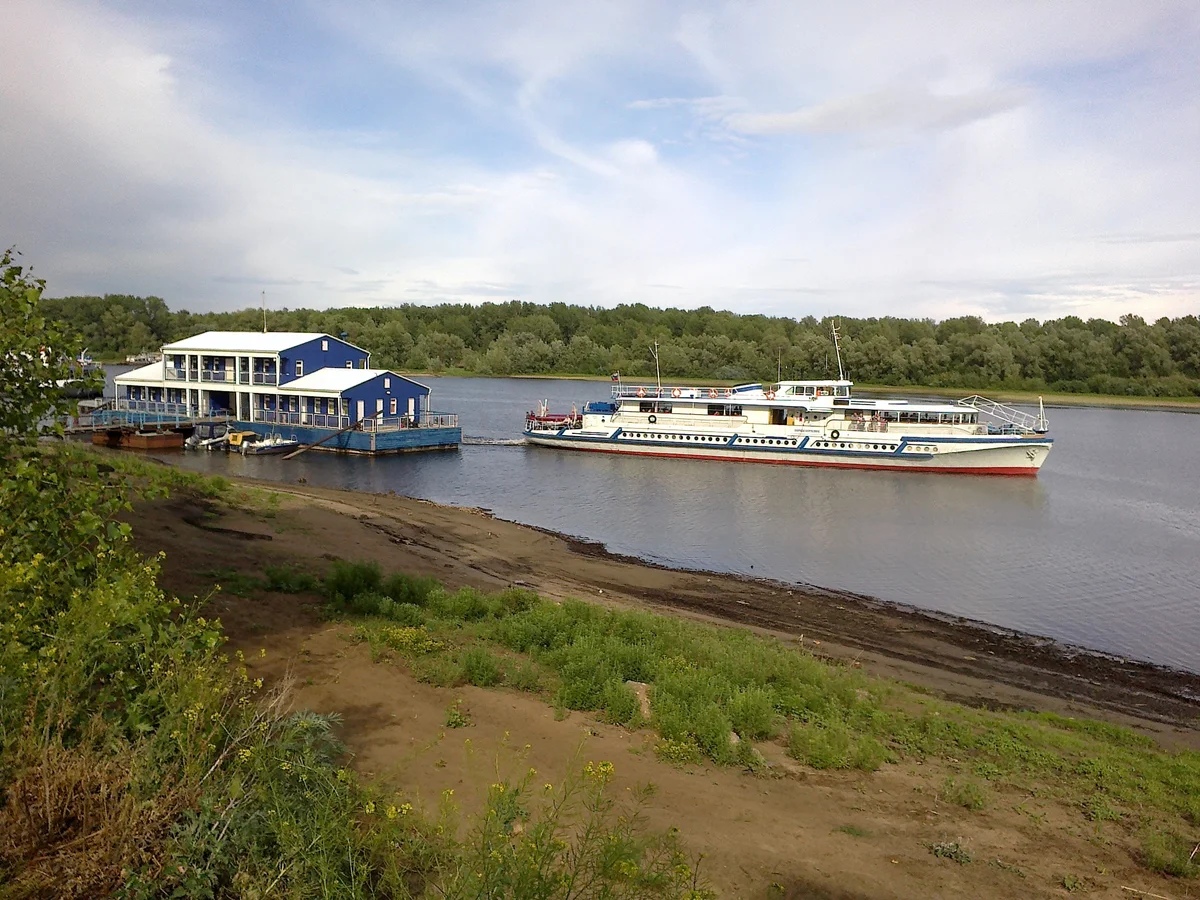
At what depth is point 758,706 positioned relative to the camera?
32.9 feet

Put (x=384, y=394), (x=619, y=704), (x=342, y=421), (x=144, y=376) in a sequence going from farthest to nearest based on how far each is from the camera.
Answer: (x=144, y=376) → (x=384, y=394) → (x=342, y=421) → (x=619, y=704)

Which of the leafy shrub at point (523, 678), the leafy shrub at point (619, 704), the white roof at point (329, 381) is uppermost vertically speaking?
the white roof at point (329, 381)

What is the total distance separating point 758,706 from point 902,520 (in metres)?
27.4

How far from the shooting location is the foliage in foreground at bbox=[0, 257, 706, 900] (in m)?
4.55

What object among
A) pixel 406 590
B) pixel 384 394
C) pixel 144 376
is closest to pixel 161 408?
pixel 144 376

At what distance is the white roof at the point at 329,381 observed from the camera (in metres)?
45.5

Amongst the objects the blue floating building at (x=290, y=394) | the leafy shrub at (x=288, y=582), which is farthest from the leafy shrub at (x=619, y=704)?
the blue floating building at (x=290, y=394)

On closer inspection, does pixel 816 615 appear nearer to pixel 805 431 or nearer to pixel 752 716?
pixel 752 716

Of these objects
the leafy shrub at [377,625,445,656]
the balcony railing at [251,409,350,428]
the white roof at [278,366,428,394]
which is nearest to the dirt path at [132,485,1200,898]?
the leafy shrub at [377,625,445,656]

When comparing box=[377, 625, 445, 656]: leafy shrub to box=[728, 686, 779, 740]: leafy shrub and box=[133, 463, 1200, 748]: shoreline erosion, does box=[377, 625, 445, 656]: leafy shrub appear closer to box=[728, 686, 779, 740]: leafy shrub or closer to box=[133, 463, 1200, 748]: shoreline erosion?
box=[728, 686, 779, 740]: leafy shrub

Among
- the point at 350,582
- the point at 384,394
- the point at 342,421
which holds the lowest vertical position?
the point at 350,582

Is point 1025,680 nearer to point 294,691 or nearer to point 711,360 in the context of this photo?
point 294,691

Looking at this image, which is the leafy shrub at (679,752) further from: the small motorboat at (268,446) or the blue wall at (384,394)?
the small motorboat at (268,446)

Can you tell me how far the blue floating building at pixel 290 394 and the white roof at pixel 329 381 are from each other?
0.06 m
